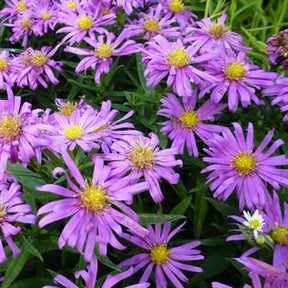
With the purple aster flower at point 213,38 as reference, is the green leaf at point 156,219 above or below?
below

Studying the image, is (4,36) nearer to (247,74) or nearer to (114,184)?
(247,74)

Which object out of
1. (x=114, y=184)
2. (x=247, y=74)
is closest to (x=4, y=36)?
(x=247, y=74)

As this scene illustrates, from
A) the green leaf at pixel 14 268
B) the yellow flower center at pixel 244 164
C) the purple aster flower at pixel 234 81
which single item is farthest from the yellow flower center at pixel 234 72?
the green leaf at pixel 14 268

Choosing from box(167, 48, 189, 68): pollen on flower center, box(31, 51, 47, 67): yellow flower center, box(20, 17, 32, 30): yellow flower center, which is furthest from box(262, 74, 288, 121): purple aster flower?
box(20, 17, 32, 30): yellow flower center

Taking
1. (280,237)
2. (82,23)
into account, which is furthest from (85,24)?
(280,237)

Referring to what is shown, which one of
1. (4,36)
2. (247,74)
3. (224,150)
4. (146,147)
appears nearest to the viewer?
(146,147)

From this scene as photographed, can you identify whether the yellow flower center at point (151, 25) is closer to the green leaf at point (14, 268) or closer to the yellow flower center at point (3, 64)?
the yellow flower center at point (3, 64)
